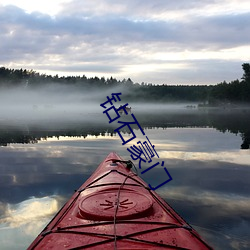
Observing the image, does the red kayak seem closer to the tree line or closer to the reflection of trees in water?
the reflection of trees in water

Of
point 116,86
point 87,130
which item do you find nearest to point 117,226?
point 87,130

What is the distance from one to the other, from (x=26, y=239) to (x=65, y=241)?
88.6 inches

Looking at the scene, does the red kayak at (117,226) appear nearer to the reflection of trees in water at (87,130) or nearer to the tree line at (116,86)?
the reflection of trees in water at (87,130)

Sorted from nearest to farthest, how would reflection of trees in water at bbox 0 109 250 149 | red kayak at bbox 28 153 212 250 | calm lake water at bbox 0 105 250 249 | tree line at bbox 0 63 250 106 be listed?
red kayak at bbox 28 153 212 250 → calm lake water at bbox 0 105 250 249 → reflection of trees in water at bbox 0 109 250 149 → tree line at bbox 0 63 250 106

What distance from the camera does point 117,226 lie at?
4695 millimetres

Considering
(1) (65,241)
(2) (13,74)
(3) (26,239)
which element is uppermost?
(2) (13,74)

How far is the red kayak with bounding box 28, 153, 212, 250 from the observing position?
4.25m

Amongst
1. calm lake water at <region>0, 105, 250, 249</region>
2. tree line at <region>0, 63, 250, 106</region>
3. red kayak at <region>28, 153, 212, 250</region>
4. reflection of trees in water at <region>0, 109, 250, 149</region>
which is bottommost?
calm lake water at <region>0, 105, 250, 249</region>

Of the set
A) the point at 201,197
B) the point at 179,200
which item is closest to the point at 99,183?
the point at 179,200

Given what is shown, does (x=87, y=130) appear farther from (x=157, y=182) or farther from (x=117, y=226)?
(x=117, y=226)

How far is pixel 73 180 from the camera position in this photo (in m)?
10.7

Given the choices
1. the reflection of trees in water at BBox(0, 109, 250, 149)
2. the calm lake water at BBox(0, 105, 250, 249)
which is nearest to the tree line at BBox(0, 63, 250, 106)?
the reflection of trees in water at BBox(0, 109, 250, 149)

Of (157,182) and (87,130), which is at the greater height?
(87,130)

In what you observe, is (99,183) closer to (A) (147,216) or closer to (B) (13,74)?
(A) (147,216)
